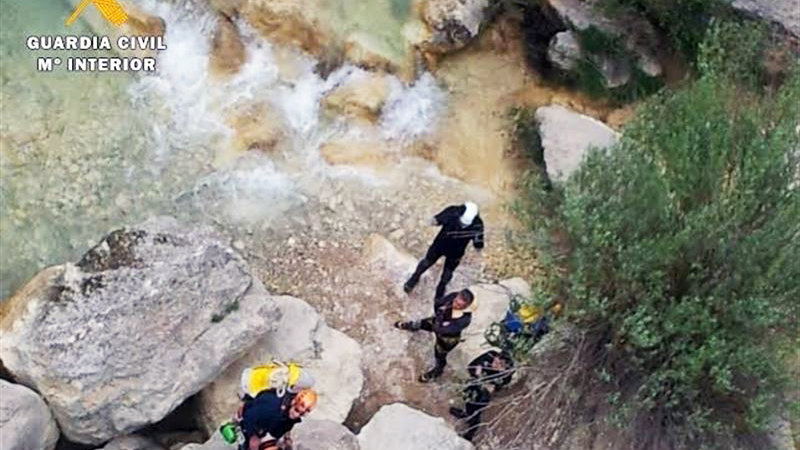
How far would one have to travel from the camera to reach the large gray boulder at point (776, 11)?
455 inches

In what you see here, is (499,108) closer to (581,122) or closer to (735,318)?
(581,122)

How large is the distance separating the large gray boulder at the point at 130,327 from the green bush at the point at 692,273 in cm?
282

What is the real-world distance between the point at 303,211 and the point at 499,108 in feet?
8.52

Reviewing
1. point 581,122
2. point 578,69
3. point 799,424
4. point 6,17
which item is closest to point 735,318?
point 799,424

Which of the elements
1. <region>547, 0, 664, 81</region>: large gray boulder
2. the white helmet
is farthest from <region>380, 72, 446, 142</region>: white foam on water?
the white helmet

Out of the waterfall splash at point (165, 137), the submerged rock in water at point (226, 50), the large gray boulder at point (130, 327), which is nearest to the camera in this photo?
the large gray boulder at point (130, 327)

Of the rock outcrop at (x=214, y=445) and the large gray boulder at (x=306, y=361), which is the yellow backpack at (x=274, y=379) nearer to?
the rock outcrop at (x=214, y=445)

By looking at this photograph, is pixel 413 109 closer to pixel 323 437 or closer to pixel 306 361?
pixel 306 361

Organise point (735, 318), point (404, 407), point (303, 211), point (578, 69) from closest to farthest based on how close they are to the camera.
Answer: point (735, 318) < point (404, 407) < point (303, 211) < point (578, 69)

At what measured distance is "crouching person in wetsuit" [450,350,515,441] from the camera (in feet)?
30.9

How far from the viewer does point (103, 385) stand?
9000mm

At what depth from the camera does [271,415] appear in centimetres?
827

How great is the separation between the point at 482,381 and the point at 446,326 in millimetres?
575

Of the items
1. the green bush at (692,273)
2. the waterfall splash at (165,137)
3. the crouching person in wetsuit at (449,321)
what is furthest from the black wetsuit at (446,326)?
the waterfall splash at (165,137)
